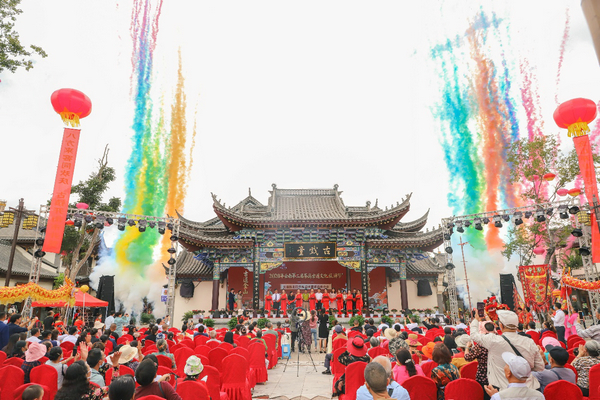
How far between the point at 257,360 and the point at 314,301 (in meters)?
10.7

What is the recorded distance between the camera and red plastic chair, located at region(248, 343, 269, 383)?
7312 mm

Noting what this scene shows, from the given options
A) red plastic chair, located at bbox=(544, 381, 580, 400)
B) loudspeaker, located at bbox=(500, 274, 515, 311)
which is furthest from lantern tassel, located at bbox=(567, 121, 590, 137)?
red plastic chair, located at bbox=(544, 381, 580, 400)

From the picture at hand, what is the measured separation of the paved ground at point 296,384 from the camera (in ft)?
21.7

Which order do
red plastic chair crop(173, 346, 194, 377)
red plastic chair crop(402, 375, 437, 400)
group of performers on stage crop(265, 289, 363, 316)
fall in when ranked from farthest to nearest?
group of performers on stage crop(265, 289, 363, 316)
red plastic chair crop(173, 346, 194, 377)
red plastic chair crop(402, 375, 437, 400)

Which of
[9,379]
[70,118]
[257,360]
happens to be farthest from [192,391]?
[70,118]

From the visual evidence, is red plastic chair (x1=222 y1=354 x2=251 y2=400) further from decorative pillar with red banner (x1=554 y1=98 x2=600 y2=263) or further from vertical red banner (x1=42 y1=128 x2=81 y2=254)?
decorative pillar with red banner (x1=554 y1=98 x2=600 y2=263)

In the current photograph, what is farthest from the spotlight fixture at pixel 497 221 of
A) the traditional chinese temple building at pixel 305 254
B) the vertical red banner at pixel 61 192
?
the vertical red banner at pixel 61 192

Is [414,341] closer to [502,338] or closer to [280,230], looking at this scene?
[502,338]

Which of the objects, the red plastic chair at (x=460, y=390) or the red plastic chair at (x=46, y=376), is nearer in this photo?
the red plastic chair at (x=460, y=390)

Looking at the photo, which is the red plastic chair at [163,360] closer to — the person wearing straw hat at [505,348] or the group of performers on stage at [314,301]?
the person wearing straw hat at [505,348]

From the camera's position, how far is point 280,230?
18734 millimetres

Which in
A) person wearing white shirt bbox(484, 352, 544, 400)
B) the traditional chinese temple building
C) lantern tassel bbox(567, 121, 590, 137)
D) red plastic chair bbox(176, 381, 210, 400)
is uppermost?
lantern tassel bbox(567, 121, 590, 137)

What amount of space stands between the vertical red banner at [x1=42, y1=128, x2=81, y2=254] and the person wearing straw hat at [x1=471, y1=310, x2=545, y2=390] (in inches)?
438

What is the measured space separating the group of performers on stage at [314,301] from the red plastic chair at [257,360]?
9.45m
